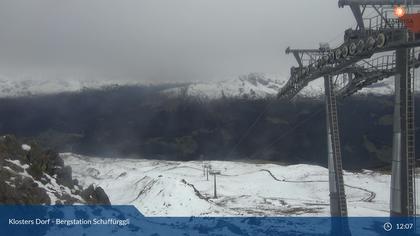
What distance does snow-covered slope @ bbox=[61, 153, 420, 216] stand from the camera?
1428 inches

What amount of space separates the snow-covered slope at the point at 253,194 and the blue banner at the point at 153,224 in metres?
5.54

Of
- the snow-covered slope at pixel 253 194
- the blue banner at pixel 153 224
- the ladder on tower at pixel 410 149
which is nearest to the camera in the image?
the ladder on tower at pixel 410 149

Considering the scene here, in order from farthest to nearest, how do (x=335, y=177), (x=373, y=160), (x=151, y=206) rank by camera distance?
(x=373, y=160), (x=151, y=206), (x=335, y=177)

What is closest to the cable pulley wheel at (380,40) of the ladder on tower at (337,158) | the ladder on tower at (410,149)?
the ladder on tower at (410,149)

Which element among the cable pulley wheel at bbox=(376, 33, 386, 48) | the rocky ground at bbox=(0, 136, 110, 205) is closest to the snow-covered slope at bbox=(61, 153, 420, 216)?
the rocky ground at bbox=(0, 136, 110, 205)

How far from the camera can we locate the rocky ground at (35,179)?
741 inches

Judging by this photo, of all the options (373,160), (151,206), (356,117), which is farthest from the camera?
(356,117)

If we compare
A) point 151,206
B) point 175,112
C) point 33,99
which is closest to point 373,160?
point 175,112

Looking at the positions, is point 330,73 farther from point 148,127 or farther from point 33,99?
point 33,99

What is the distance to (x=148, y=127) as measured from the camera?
534 ft

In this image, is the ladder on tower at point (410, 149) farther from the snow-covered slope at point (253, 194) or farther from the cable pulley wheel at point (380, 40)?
the snow-covered slope at point (253, 194)

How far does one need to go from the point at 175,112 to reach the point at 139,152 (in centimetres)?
2634

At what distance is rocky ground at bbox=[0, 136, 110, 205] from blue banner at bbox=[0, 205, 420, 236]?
2.59 feet

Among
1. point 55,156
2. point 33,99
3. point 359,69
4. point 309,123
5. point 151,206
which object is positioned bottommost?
point 151,206
